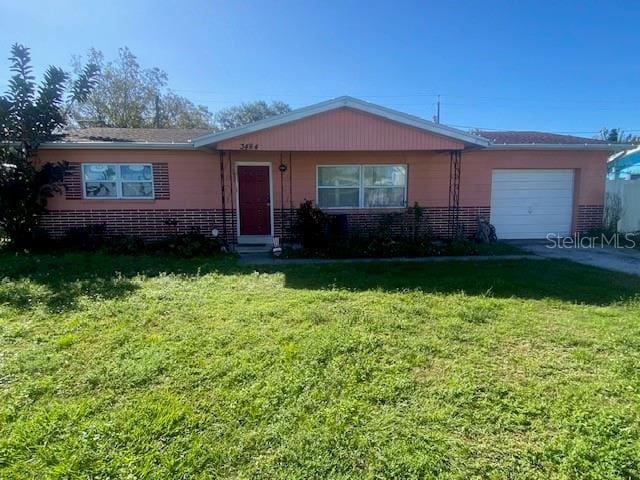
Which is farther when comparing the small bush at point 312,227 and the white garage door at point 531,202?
the white garage door at point 531,202

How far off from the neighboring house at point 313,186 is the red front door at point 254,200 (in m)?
0.03

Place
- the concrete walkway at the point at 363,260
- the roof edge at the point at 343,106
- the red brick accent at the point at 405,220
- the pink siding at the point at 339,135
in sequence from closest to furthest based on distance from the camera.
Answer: the concrete walkway at the point at 363,260
the roof edge at the point at 343,106
the pink siding at the point at 339,135
the red brick accent at the point at 405,220

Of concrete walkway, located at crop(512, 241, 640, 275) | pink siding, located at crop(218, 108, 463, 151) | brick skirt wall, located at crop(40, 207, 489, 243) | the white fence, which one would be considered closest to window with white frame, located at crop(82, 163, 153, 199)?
brick skirt wall, located at crop(40, 207, 489, 243)

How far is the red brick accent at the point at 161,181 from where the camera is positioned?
977 centimetres

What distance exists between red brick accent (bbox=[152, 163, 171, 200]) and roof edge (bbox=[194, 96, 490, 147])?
191 centimetres

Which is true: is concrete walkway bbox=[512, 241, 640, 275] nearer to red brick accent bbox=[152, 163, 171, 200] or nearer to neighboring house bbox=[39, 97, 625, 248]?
neighboring house bbox=[39, 97, 625, 248]

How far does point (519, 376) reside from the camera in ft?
10.2

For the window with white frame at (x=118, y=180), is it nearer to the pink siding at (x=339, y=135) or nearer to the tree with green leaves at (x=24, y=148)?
the tree with green leaves at (x=24, y=148)

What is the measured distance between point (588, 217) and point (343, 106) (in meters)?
7.85

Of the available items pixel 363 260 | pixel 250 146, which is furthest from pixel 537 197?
pixel 250 146

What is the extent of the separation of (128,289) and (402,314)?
4.08 m

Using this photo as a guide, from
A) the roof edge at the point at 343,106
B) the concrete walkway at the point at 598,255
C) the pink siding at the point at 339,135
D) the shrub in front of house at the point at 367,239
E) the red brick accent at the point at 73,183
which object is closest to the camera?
the concrete walkway at the point at 598,255

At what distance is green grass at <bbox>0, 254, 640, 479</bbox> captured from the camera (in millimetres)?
2223

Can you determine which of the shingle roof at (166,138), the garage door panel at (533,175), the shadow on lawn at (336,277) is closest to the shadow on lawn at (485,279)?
the shadow on lawn at (336,277)
